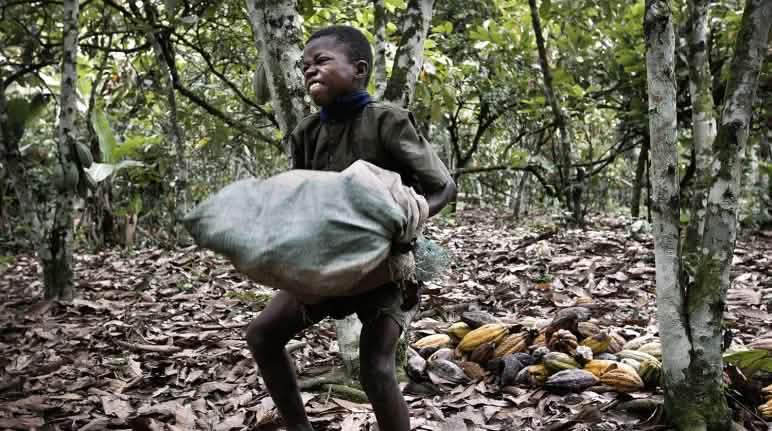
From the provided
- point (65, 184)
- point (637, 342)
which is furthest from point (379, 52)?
point (65, 184)

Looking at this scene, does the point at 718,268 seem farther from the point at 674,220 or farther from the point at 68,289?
the point at 68,289

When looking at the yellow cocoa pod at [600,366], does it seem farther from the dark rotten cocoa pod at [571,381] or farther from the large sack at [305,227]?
the large sack at [305,227]

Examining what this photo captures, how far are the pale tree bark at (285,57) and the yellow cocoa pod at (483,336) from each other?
1385 mm

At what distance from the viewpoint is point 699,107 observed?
2.58m

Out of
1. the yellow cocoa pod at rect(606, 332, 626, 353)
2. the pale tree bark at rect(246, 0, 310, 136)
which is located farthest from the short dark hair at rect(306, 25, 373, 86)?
the yellow cocoa pod at rect(606, 332, 626, 353)

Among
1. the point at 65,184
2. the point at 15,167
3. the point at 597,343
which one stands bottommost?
the point at 597,343

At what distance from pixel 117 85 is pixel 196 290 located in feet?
10.9

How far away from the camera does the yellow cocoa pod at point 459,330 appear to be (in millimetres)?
3492

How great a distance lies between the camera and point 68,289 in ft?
15.4

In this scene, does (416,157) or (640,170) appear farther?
(640,170)

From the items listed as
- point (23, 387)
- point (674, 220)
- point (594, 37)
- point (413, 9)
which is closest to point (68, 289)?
point (23, 387)

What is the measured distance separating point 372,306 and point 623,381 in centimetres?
137

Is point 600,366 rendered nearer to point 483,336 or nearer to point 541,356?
point 541,356

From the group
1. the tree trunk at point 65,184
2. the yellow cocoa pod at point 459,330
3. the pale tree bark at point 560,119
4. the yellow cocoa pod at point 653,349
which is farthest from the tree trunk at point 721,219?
the tree trunk at point 65,184
